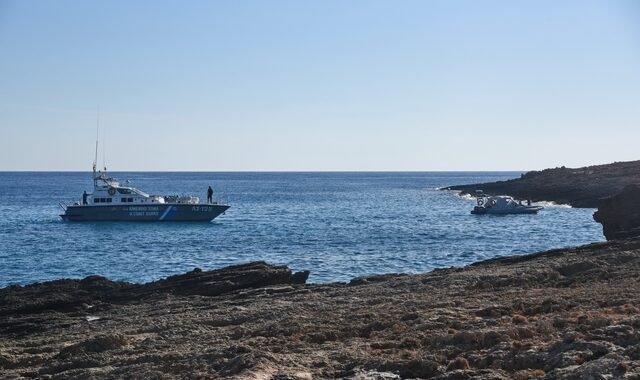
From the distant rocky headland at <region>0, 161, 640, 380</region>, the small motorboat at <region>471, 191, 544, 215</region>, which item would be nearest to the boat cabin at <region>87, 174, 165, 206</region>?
the small motorboat at <region>471, 191, 544, 215</region>

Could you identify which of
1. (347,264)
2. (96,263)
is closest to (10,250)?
(96,263)

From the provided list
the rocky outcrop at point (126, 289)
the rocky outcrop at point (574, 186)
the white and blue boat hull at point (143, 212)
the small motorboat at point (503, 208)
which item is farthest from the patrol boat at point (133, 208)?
the rocky outcrop at point (574, 186)

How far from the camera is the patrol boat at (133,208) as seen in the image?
204 feet

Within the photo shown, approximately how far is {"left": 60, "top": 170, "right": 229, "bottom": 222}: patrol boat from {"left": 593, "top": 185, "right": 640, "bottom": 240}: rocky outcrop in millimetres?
35251

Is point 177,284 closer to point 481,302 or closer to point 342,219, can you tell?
point 481,302

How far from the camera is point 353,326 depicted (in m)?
14.3

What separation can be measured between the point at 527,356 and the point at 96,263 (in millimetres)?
30570

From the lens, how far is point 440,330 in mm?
13141

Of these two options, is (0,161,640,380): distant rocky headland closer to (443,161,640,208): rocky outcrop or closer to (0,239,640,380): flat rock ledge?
(0,239,640,380): flat rock ledge

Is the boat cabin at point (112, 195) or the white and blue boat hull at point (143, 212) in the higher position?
the boat cabin at point (112, 195)

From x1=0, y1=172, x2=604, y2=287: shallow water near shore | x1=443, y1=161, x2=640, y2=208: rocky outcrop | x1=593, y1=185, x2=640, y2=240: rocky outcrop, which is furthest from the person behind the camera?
x1=443, y1=161, x2=640, y2=208: rocky outcrop

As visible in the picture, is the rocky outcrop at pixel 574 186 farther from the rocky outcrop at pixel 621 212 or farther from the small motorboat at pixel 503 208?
the rocky outcrop at pixel 621 212

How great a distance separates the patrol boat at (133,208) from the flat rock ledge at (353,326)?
125 ft

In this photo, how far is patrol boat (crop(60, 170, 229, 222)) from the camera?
2452 inches
